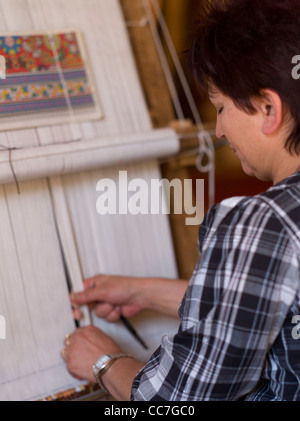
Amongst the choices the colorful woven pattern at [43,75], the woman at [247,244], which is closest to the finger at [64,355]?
the woman at [247,244]

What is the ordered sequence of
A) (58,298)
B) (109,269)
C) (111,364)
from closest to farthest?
(111,364) → (58,298) → (109,269)

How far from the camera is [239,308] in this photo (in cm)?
73

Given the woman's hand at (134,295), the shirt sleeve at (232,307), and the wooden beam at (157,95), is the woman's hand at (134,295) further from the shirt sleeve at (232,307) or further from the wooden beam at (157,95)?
the shirt sleeve at (232,307)

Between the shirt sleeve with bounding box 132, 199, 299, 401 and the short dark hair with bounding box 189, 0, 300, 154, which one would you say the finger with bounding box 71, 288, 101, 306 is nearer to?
the shirt sleeve with bounding box 132, 199, 299, 401

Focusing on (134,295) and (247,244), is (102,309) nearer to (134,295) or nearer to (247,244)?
(134,295)

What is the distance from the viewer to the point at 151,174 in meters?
1.28

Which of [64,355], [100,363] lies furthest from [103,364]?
[64,355]

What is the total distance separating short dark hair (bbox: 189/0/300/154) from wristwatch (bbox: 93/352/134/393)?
19.9 inches

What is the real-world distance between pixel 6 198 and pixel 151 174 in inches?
14.6

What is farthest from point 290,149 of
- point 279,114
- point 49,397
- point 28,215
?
point 49,397

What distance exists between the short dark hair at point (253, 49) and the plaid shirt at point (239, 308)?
14 centimetres

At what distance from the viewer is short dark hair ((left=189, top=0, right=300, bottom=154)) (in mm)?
770

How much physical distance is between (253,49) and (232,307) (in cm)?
37
